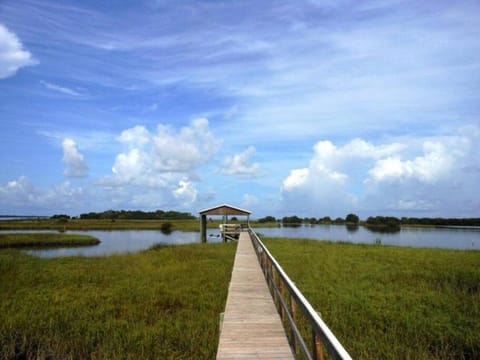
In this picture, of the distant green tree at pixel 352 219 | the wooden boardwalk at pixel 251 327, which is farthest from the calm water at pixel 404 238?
the distant green tree at pixel 352 219

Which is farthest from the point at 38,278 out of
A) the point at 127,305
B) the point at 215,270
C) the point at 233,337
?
the point at 233,337

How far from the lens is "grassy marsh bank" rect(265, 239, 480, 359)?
636cm

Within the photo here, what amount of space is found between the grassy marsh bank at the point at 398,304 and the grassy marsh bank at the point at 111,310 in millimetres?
2860

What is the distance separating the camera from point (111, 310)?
877 centimetres

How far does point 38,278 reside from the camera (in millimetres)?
12711

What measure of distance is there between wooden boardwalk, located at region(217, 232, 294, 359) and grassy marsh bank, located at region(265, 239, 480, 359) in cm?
158

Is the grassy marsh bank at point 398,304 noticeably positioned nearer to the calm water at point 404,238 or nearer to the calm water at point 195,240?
the calm water at point 195,240

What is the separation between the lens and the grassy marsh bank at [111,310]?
21.6ft

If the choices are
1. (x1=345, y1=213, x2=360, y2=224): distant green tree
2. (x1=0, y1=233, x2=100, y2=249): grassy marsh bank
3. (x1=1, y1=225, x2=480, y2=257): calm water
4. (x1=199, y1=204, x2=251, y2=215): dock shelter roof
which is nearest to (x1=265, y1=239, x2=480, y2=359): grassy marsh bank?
(x1=1, y1=225, x2=480, y2=257): calm water

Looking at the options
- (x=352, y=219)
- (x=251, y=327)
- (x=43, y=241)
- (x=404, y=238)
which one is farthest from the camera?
(x=352, y=219)

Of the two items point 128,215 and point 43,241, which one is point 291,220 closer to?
point 128,215

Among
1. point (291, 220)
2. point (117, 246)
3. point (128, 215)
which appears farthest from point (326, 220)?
point (117, 246)

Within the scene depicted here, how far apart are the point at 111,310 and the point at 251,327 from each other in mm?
4877

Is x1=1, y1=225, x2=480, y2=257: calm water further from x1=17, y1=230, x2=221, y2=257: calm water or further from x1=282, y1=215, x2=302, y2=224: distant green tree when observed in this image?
x1=282, y1=215, x2=302, y2=224: distant green tree
